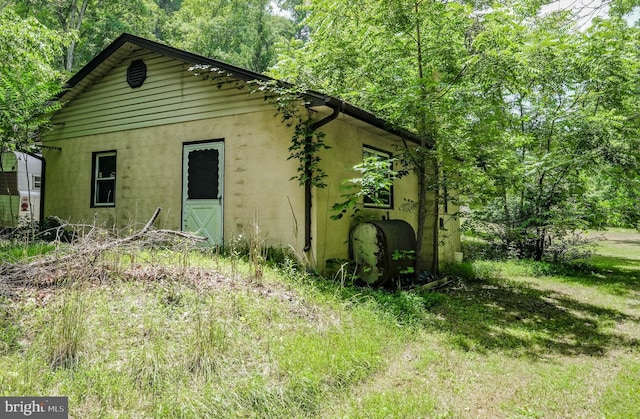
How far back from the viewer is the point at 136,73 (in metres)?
8.85

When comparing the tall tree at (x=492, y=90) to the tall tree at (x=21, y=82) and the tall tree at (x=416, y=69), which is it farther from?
the tall tree at (x=21, y=82)

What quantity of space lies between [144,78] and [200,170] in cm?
262

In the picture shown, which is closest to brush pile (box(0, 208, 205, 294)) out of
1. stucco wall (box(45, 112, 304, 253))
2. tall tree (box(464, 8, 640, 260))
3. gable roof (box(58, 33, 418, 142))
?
stucco wall (box(45, 112, 304, 253))

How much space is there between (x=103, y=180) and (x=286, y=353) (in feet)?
25.8

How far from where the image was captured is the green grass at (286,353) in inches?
110

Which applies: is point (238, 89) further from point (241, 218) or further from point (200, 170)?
point (241, 218)

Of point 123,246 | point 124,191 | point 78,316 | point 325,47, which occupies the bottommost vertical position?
point 78,316

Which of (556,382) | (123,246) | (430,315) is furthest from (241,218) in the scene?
(556,382)

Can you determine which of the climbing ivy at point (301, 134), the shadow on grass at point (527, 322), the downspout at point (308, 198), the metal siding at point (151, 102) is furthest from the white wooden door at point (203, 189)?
the shadow on grass at point (527, 322)

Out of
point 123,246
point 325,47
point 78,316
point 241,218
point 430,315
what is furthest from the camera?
point 325,47

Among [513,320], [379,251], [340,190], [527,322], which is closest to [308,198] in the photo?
[340,190]

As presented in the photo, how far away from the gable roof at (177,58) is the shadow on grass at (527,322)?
3.35 metres

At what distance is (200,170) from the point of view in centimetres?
804

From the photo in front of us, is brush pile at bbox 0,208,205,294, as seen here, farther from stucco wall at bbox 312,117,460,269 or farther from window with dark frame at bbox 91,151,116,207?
window with dark frame at bbox 91,151,116,207
